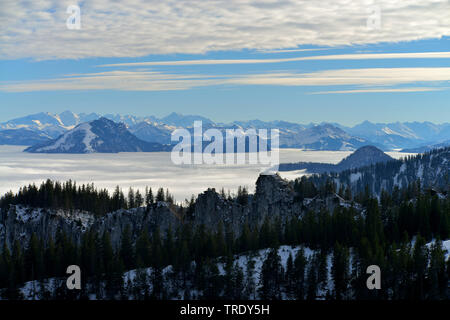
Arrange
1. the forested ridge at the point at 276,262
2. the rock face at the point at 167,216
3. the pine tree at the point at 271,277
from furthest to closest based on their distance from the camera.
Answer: the rock face at the point at 167,216 < the pine tree at the point at 271,277 < the forested ridge at the point at 276,262

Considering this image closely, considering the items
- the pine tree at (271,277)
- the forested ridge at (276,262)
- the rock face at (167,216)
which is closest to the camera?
the forested ridge at (276,262)

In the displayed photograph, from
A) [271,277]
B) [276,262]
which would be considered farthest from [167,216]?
[271,277]

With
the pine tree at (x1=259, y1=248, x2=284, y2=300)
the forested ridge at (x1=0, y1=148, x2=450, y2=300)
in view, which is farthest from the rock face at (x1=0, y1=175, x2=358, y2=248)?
the pine tree at (x1=259, y1=248, x2=284, y2=300)

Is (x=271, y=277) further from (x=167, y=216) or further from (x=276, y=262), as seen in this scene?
(x=167, y=216)

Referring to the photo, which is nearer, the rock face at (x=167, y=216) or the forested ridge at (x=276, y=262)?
the forested ridge at (x=276, y=262)

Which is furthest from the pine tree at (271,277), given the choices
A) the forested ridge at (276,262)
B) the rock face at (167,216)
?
the rock face at (167,216)

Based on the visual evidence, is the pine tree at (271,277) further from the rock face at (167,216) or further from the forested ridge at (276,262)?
the rock face at (167,216)
